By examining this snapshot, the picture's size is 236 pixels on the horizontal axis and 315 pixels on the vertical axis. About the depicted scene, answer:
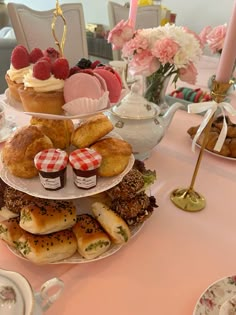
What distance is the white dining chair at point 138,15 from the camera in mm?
1966

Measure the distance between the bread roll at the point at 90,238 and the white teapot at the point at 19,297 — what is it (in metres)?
0.11

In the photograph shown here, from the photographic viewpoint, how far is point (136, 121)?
80 centimetres

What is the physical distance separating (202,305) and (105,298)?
15 cm

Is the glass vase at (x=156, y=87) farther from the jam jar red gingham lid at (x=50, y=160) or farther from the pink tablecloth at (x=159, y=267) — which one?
the jam jar red gingham lid at (x=50, y=160)

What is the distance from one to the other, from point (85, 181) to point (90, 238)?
10cm

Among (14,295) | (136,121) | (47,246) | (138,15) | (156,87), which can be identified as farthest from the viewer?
(138,15)

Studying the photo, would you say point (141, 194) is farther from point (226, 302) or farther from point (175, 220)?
point (226, 302)

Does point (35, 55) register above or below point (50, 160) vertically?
above

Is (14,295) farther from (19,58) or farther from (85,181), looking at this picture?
(19,58)

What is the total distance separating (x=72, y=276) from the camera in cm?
55

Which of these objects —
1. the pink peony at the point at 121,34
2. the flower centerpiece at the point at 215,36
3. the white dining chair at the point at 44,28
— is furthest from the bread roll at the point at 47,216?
the white dining chair at the point at 44,28

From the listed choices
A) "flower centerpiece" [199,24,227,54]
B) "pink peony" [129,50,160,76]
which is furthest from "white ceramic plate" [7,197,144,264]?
"flower centerpiece" [199,24,227,54]

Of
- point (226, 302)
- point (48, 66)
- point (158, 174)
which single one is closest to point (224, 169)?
point (158, 174)

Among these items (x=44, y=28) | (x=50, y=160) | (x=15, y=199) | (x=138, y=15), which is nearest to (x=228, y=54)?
(x=50, y=160)
